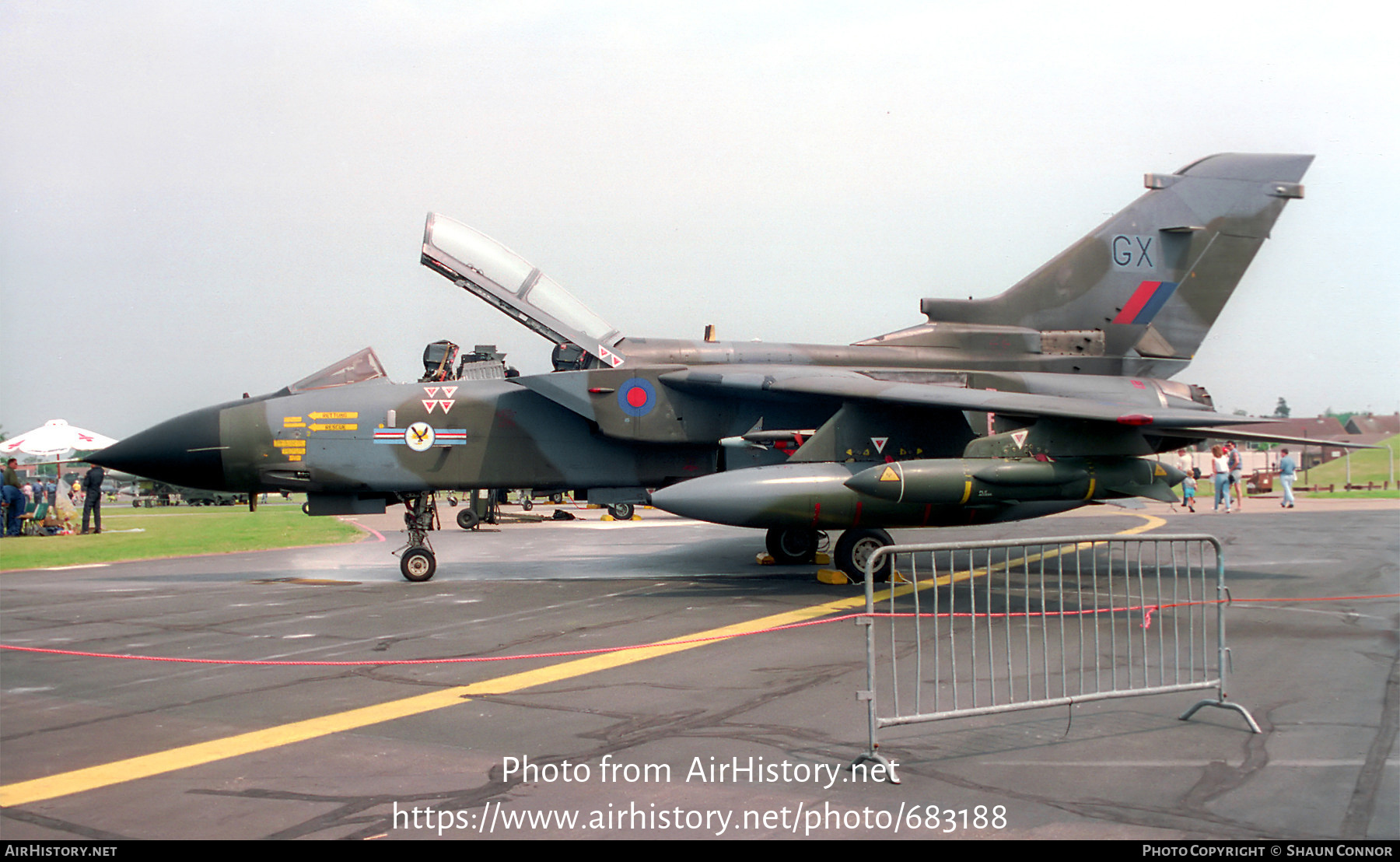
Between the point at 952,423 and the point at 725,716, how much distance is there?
696 centimetres

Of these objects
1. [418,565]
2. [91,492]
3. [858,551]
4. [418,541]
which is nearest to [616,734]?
[858,551]

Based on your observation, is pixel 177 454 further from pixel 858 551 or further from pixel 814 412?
pixel 858 551

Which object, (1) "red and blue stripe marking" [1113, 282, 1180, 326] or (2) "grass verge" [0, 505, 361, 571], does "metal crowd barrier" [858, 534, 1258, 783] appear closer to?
(1) "red and blue stripe marking" [1113, 282, 1180, 326]

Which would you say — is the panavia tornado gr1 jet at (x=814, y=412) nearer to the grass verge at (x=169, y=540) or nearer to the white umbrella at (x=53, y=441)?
the grass verge at (x=169, y=540)

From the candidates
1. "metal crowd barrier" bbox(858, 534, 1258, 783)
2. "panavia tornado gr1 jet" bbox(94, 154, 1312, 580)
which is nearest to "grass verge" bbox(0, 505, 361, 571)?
"panavia tornado gr1 jet" bbox(94, 154, 1312, 580)

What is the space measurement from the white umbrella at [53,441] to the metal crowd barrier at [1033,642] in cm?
1853

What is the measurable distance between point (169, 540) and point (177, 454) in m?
9.59

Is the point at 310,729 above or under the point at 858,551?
under

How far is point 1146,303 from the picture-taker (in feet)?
44.6

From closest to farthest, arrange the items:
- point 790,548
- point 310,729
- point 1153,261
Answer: point 310,729 < point 1153,261 < point 790,548

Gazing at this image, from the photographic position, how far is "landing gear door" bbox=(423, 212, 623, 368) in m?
12.2

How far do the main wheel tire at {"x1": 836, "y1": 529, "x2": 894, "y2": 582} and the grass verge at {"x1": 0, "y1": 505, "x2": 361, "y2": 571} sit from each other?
451 inches

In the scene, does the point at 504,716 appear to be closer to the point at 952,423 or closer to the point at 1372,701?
the point at 1372,701

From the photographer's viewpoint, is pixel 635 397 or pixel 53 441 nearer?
pixel 635 397
